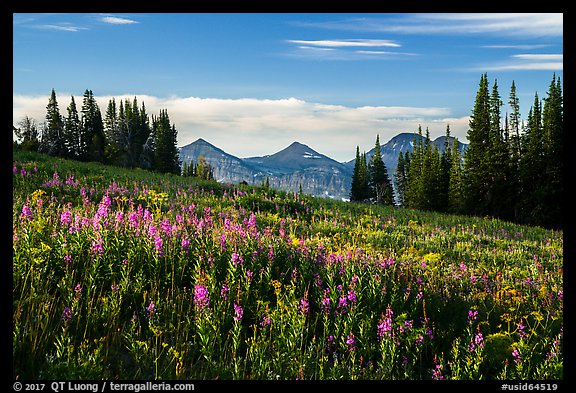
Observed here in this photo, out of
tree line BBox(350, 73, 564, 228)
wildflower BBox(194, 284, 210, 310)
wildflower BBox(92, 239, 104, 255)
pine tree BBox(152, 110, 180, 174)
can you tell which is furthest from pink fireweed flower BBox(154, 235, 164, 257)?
pine tree BBox(152, 110, 180, 174)

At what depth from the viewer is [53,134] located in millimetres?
75875

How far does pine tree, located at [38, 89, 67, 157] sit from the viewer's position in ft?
245

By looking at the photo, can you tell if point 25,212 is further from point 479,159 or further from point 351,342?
point 479,159

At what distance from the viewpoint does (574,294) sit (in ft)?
8.34

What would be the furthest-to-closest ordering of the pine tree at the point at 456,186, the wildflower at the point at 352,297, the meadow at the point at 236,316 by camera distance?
the pine tree at the point at 456,186 → the wildflower at the point at 352,297 → the meadow at the point at 236,316

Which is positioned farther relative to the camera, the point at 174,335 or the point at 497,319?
the point at 497,319

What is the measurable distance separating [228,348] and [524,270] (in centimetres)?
843

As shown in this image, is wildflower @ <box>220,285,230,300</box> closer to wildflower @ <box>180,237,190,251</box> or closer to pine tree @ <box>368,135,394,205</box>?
wildflower @ <box>180,237,190,251</box>

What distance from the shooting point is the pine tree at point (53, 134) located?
74688 mm

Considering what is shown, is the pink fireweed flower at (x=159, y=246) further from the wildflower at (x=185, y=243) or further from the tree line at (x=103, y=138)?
the tree line at (x=103, y=138)

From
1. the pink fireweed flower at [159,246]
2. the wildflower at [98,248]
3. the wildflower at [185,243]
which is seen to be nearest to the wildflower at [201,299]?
the pink fireweed flower at [159,246]

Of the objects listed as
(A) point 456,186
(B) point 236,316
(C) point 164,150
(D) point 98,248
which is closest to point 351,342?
(B) point 236,316

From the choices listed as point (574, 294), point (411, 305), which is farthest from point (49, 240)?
point (574, 294)

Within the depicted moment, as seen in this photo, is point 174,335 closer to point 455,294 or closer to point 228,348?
point 228,348
